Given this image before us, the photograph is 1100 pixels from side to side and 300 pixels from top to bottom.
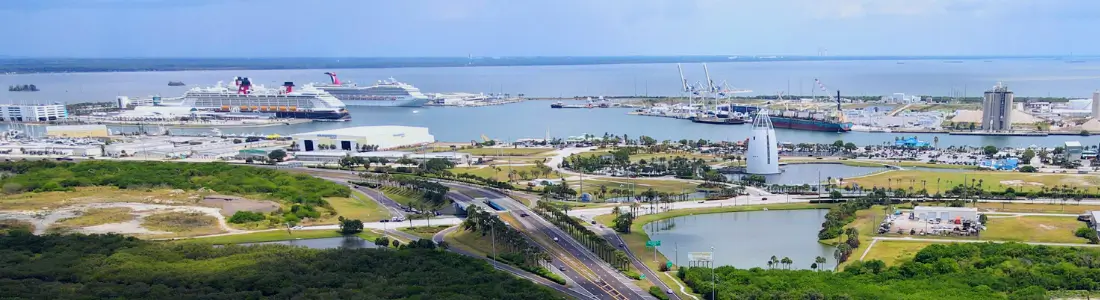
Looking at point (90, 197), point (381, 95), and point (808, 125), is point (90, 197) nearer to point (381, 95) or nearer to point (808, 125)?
point (808, 125)

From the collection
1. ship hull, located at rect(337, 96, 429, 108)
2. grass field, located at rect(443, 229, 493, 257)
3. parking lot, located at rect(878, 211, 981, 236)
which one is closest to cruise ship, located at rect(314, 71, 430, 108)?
ship hull, located at rect(337, 96, 429, 108)

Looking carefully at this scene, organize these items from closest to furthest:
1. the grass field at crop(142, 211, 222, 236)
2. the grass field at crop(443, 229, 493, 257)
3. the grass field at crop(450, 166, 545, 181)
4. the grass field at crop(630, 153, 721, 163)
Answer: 1. the grass field at crop(443, 229, 493, 257)
2. the grass field at crop(142, 211, 222, 236)
3. the grass field at crop(450, 166, 545, 181)
4. the grass field at crop(630, 153, 721, 163)

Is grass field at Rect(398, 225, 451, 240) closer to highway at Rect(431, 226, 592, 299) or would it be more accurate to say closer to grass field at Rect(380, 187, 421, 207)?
highway at Rect(431, 226, 592, 299)

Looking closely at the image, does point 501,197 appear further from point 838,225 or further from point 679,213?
point 838,225

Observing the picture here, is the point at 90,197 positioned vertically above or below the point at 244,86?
below

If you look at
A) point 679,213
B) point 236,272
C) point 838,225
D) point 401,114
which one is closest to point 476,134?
point 401,114

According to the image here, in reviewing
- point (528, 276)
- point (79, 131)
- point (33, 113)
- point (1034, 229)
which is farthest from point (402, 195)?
point (33, 113)
